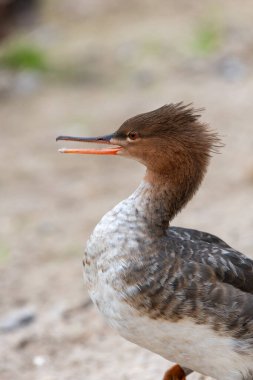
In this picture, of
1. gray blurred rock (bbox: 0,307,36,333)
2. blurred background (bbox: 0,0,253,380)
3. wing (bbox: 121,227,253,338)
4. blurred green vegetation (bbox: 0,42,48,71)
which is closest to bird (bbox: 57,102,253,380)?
wing (bbox: 121,227,253,338)

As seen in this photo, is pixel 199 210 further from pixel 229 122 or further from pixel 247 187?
pixel 229 122

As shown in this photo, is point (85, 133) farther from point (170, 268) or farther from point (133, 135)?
point (170, 268)

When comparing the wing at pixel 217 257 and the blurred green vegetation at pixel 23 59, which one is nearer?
the wing at pixel 217 257

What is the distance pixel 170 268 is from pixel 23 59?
26.7 ft

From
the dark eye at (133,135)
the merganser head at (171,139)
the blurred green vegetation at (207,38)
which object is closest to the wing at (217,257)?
the merganser head at (171,139)

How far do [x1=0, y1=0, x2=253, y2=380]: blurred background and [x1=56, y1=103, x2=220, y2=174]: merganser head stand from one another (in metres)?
0.19

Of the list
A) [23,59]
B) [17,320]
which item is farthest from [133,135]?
[23,59]

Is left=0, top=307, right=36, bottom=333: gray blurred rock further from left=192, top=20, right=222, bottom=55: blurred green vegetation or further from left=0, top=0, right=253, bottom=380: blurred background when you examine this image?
left=192, top=20, right=222, bottom=55: blurred green vegetation

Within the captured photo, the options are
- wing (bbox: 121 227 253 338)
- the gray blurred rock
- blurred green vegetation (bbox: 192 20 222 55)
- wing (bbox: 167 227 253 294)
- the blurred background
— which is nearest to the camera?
wing (bbox: 121 227 253 338)

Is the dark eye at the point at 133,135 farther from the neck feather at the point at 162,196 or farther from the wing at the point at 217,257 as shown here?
the wing at the point at 217,257

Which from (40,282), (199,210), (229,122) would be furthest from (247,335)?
(229,122)

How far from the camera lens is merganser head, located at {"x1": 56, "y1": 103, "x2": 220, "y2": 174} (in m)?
4.20

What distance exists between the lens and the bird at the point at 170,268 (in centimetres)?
391

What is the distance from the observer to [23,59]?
1173 cm
